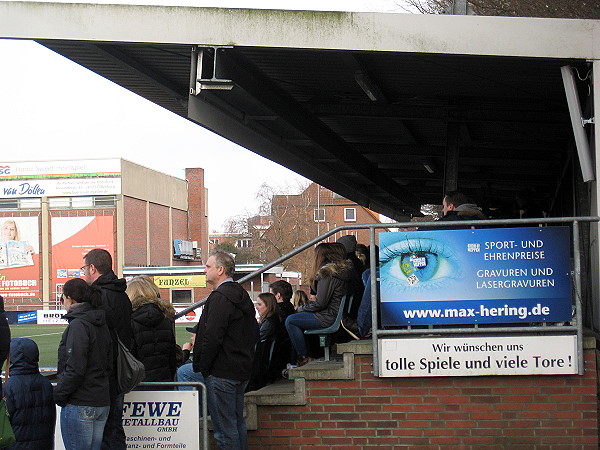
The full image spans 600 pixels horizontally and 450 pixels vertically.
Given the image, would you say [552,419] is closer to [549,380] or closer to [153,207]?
[549,380]

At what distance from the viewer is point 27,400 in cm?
621

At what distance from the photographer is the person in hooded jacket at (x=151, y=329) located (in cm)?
712

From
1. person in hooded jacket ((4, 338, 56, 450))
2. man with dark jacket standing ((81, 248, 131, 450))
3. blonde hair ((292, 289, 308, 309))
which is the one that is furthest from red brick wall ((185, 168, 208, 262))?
person in hooded jacket ((4, 338, 56, 450))

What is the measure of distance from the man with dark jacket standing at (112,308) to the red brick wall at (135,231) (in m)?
62.7

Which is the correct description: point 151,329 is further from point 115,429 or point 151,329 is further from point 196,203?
point 196,203

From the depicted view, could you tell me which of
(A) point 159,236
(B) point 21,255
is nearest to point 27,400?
(B) point 21,255

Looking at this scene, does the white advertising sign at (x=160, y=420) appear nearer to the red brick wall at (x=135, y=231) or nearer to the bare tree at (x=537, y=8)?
the bare tree at (x=537, y=8)

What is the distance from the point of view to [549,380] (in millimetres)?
7539

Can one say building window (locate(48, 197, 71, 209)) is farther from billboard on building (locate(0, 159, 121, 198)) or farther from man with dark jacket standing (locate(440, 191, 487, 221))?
man with dark jacket standing (locate(440, 191, 487, 221))

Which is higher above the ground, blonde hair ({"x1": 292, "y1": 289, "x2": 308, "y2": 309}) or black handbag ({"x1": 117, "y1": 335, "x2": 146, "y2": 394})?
blonde hair ({"x1": 292, "y1": 289, "x2": 308, "y2": 309})

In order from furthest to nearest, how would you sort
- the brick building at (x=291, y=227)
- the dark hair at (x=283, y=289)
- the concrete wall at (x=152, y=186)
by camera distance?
the brick building at (x=291, y=227), the concrete wall at (x=152, y=186), the dark hair at (x=283, y=289)

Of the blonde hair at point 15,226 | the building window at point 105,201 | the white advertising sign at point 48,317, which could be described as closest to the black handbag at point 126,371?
the white advertising sign at point 48,317

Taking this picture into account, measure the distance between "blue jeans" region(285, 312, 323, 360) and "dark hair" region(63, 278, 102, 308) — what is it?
2.47m

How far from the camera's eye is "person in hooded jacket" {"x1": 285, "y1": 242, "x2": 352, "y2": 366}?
8.25m
